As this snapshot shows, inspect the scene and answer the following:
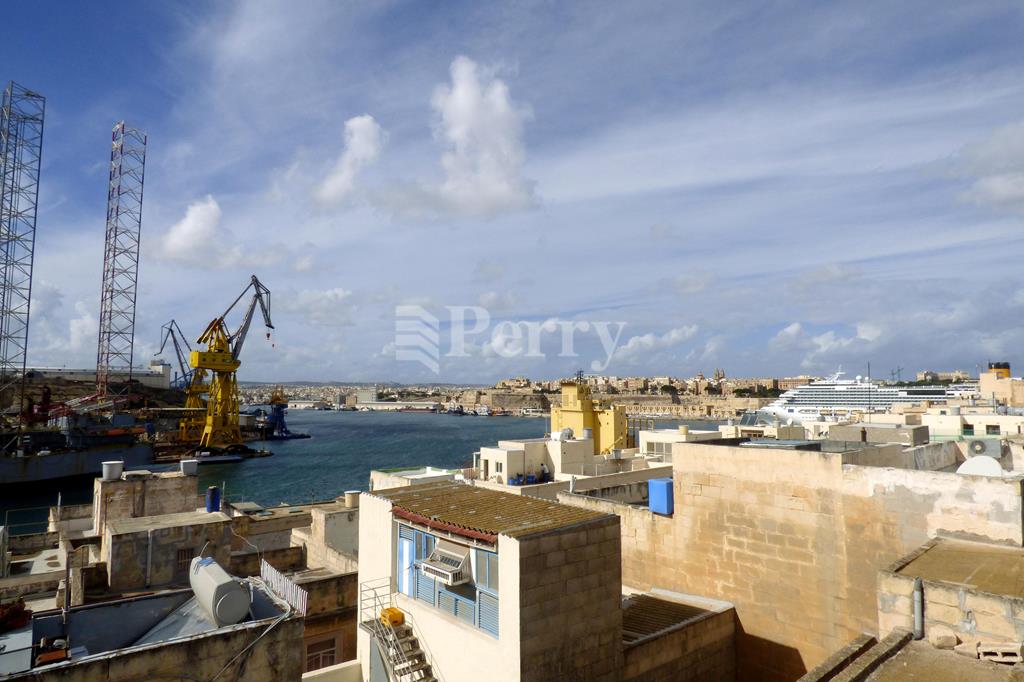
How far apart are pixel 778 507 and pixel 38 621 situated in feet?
28.3

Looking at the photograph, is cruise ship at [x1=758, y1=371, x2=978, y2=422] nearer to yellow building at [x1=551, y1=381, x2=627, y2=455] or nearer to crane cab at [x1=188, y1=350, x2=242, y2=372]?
yellow building at [x1=551, y1=381, x2=627, y2=455]

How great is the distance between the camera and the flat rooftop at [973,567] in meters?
5.38

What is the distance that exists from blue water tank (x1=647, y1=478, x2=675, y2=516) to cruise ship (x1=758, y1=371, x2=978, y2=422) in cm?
5758

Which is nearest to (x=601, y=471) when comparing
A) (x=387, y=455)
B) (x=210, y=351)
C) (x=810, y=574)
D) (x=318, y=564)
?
(x=318, y=564)

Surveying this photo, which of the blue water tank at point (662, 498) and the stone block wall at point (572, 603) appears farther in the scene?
the blue water tank at point (662, 498)

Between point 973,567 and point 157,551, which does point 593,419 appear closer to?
point 157,551

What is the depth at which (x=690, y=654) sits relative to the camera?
300 inches

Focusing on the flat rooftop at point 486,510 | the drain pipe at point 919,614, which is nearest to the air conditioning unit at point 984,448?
the drain pipe at point 919,614

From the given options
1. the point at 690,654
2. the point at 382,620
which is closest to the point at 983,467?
the point at 690,654

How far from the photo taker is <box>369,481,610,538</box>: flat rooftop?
6012 mm

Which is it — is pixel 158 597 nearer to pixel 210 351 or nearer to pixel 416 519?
pixel 416 519

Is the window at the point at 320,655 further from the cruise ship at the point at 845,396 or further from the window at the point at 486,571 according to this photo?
the cruise ship at the point at 845,396

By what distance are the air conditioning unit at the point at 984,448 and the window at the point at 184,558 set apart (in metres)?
13.6

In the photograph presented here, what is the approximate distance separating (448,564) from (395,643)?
1.25 metres
